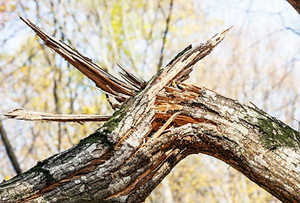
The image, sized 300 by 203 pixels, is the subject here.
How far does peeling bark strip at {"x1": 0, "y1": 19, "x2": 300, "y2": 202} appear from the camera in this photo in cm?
160

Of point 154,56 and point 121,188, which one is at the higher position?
point 154,56

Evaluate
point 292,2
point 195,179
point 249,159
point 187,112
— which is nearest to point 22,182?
point 187,112

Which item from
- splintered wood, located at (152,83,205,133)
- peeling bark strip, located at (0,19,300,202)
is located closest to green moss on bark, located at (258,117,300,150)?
peeling bark strip, located at (0,19,300,202)

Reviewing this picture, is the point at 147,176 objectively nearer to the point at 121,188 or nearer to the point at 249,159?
the point at 121,188

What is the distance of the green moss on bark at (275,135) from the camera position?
1935mm

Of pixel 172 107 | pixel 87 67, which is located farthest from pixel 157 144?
pixel 87 67

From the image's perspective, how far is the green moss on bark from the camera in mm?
1935

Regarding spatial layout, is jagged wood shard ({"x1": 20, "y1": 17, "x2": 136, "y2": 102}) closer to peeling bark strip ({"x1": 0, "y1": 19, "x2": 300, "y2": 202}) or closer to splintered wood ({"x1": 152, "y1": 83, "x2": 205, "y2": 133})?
peeling bark strip ({"x1": 0, "y1": 19, "x2": 300, "y2": 202})

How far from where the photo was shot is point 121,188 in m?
1.71

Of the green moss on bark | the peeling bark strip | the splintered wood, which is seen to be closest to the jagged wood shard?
the peeling bark strip

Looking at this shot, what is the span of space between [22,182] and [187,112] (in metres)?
1.26

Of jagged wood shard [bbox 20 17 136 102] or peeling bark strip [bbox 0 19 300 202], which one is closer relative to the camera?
peeling bark strip [bbox 0 19 300 202]

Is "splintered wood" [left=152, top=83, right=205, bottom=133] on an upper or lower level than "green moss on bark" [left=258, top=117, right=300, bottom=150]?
upper

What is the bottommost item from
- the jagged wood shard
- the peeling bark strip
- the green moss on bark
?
the green moss on bark
